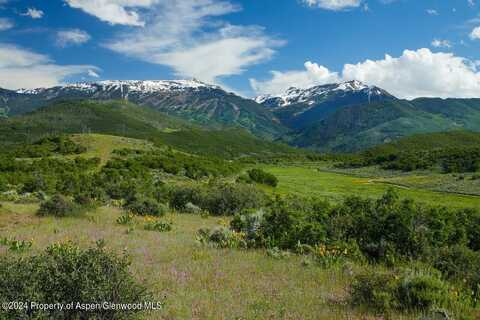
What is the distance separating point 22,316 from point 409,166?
377 feet

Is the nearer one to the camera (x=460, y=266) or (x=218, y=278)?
(x=218, y=278)

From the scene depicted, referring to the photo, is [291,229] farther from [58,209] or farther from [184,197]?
[184,197]

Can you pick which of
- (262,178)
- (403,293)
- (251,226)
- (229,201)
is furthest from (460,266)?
(262,178)

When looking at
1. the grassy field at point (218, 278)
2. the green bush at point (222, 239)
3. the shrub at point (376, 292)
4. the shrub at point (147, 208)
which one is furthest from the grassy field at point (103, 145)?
the shrub at point (376, 292)

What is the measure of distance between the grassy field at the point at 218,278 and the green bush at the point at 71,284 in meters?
0.81

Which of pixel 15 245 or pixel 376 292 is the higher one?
pixel 376 292

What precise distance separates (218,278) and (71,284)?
3810 mm

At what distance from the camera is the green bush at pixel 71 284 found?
563cm

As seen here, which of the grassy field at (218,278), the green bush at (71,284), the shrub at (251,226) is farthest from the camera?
the shrub at (251,226)

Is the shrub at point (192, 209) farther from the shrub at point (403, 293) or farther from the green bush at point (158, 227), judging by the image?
the shrub at point (403, 293)

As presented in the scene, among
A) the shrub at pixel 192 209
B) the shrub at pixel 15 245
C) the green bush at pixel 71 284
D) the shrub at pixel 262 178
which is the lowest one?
the shrub at pixel 262 178

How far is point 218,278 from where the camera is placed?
29.9 ft

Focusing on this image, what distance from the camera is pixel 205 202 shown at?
27.2 meters

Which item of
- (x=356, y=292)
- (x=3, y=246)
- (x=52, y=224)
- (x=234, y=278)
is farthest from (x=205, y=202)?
(x=356, y=292)
